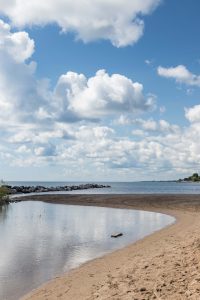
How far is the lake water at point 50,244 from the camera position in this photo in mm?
19469

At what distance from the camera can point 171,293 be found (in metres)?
13.2

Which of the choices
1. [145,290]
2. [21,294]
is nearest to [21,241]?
[21,294]

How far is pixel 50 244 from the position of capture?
1109 inches

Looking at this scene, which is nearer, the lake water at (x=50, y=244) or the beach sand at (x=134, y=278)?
the beach sand at (x=134, y=278)

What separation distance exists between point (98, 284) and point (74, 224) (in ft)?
75.6

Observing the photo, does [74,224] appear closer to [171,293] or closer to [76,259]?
[76,259]

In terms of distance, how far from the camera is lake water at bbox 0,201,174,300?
19.5 m

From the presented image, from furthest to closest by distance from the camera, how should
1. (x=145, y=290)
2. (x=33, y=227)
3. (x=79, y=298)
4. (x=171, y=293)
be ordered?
(x=33, y=227) < (x=79, y=298) < (x=145, y=290) < (x=171, y=293)

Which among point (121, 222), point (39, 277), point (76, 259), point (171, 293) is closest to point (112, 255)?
point (76, 259)

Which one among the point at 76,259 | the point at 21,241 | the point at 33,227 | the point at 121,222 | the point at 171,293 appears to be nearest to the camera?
the point at 171,293

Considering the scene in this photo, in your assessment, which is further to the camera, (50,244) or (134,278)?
(50,244)

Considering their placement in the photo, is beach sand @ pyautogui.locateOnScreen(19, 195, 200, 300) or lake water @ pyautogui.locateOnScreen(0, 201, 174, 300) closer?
beach sand @ pyautogui.locateOnScreen(19, 195, 200, 300)

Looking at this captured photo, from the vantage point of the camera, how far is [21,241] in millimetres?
29281

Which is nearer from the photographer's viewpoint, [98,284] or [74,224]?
[98,284]
